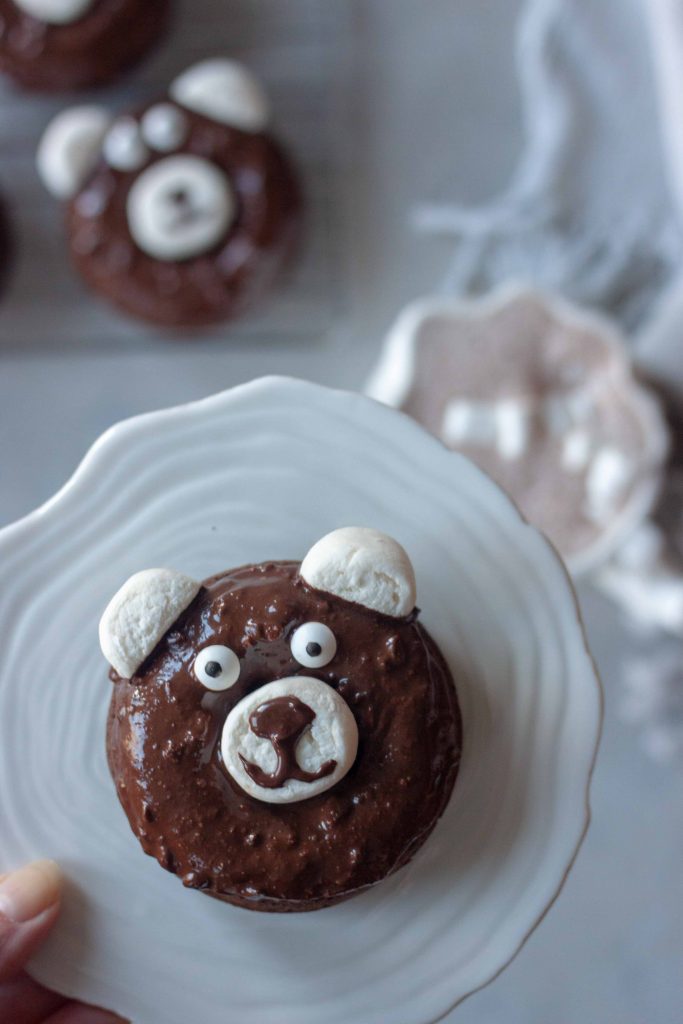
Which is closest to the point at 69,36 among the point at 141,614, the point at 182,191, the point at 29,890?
the point at 182,191

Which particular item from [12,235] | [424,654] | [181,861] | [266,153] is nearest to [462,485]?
[424,654]

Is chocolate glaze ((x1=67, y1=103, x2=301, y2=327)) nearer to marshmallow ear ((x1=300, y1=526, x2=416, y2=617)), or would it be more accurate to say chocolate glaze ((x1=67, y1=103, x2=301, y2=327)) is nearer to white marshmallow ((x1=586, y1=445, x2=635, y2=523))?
white marshmallow ((x1=586, y1=445, x2=635, y2=523))

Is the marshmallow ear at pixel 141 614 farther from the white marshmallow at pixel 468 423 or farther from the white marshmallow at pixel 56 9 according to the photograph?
the white marshmallow at pixel 56 9

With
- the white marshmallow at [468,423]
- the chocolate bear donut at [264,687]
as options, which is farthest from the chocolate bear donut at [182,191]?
the chocolate bear donut at [264,687]

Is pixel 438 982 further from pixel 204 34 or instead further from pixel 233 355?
pixel 204 34

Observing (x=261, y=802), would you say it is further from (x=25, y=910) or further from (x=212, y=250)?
(x=212, y=250)
